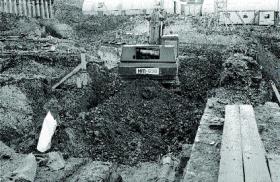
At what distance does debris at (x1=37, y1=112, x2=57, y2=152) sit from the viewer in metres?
5.62

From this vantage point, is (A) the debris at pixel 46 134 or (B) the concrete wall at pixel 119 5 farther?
(B) the concrete wall at pixel 119 5

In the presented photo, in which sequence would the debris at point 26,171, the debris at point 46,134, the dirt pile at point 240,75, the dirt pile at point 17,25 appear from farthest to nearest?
the dirt pile at point 17,25
the dirt pile at point 240,75
the debris at point 46,134
the debris at point 26,171

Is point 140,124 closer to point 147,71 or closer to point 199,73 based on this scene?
point 147,71

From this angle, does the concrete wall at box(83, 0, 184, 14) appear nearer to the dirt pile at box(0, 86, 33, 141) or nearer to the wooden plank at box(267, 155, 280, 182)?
the dirt pile at box(0, 86, 33, 141)

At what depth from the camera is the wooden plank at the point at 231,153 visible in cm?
358

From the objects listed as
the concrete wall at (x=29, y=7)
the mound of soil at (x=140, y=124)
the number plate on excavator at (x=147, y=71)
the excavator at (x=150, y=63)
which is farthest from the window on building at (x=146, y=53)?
the concrete wall at (x=29, y=7)

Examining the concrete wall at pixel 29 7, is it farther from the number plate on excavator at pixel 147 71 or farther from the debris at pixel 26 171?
the debris at pixel 26 171

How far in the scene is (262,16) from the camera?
106ft

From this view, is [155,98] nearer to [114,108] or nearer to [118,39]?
[114,108]

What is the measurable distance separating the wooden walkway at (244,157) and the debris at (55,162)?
218cm

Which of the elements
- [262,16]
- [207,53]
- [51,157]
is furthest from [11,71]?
[262,16]

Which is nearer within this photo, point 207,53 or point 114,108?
point 114,108

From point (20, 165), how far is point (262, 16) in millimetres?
31776

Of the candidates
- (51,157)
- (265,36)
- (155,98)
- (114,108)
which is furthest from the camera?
(265,36)
